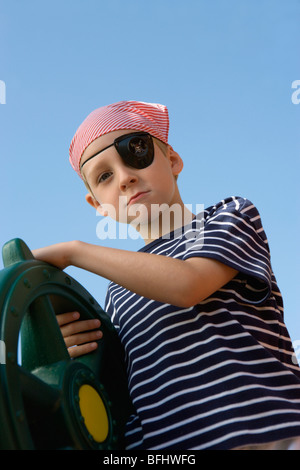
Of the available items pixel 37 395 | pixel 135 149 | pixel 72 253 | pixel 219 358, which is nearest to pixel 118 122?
pixel 135 149

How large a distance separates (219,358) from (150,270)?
23 cm

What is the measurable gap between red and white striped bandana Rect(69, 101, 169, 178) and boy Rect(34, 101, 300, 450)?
65mm

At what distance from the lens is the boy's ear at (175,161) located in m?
1.52

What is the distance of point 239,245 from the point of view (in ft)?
3.72

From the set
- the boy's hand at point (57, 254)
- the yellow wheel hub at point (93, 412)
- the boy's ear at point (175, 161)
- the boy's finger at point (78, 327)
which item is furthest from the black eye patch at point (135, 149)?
the yellow wheel hub at point (93, 412)

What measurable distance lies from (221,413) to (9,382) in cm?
45

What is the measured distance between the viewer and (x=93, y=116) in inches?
57.7

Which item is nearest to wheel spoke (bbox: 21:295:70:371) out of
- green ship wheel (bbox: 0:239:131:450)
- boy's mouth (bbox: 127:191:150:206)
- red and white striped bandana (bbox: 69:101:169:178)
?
green ship wheel (bbox: 0:239:131:450)

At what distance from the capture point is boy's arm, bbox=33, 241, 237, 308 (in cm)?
103

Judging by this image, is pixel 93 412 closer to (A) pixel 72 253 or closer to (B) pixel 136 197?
(A) pixel 72 253

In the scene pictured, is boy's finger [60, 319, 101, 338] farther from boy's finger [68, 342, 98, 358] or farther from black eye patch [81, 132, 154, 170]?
black eye patch [81, 132, 154, 170]

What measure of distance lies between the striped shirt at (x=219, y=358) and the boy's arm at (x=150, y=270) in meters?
0.05

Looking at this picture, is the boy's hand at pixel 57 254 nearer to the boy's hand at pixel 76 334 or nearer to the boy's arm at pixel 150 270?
the boy's arm at pixel 150 270
